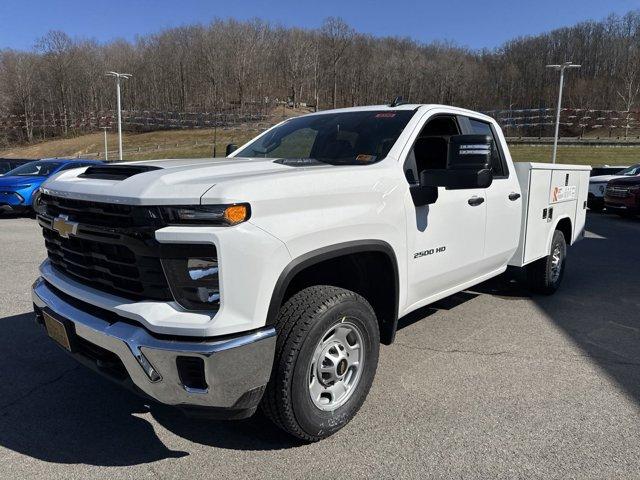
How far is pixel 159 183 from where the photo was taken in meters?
2.39

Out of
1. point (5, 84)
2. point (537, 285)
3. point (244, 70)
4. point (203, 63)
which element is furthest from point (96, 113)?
point (537, 285)

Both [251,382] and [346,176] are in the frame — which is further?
[346,176]

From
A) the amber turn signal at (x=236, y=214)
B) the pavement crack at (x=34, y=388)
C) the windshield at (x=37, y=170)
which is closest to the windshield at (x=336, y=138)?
the amber turn signal at (x=236, y=214)

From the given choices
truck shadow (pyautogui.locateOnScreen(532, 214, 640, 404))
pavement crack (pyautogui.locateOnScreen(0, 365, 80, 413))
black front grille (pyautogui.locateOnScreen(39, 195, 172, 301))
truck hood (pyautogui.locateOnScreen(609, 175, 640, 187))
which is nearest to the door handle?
truck shadow (pyautogui.locateOnScreen(532, 214, 640, 404))

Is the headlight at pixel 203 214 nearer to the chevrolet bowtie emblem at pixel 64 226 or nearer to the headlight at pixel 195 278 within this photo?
the headlight at pixel 195 278

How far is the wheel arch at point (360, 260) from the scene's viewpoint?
8.16 ft

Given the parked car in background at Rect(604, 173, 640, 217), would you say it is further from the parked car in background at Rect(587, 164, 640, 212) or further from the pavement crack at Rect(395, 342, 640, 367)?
the pavement crack at Rect(395, 342, 640, 367)

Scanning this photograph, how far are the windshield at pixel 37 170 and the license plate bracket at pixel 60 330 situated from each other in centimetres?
1223

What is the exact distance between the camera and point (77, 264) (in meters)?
2.80

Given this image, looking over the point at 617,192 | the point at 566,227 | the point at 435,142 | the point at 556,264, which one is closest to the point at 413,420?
the point at 435,142

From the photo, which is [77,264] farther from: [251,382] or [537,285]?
[537,285]

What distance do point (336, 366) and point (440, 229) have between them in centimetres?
134

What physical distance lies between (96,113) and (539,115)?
8483 cm

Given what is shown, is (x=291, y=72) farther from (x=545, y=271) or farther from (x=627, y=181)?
(x=545, y=271)
